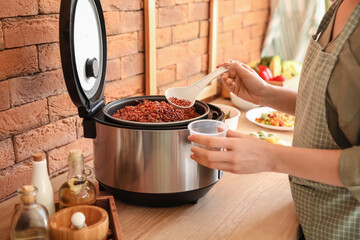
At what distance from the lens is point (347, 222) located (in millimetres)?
982

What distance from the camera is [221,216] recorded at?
3.73 feet

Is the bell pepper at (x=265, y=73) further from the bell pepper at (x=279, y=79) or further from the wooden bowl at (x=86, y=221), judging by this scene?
the wooden bowl at (x=86, y=221)

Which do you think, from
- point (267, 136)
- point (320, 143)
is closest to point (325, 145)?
point (320, 143)

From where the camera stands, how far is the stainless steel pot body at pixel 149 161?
102 cm

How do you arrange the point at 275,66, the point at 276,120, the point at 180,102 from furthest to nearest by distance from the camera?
the point at 275,66 → the point at 276,120 → the point at 180,102

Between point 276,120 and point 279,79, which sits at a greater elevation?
point 279,79

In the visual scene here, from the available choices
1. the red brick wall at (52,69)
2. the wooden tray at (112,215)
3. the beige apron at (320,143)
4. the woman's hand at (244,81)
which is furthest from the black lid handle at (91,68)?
the beige apron at (320,143)

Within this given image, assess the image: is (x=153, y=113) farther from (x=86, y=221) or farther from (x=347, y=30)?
(x=347, y=30)

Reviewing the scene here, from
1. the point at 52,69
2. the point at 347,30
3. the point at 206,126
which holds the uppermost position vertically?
the point at 347,30

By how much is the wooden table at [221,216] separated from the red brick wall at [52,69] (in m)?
0.14

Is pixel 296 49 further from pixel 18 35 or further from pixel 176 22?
pixel 18 35

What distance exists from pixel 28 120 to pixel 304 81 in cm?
80

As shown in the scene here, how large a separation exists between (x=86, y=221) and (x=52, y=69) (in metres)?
0.57

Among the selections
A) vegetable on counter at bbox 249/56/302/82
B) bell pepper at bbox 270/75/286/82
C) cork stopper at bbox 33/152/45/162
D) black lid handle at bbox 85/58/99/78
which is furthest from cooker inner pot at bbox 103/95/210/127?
vegetable on counter at bbox 249/56/302/82
